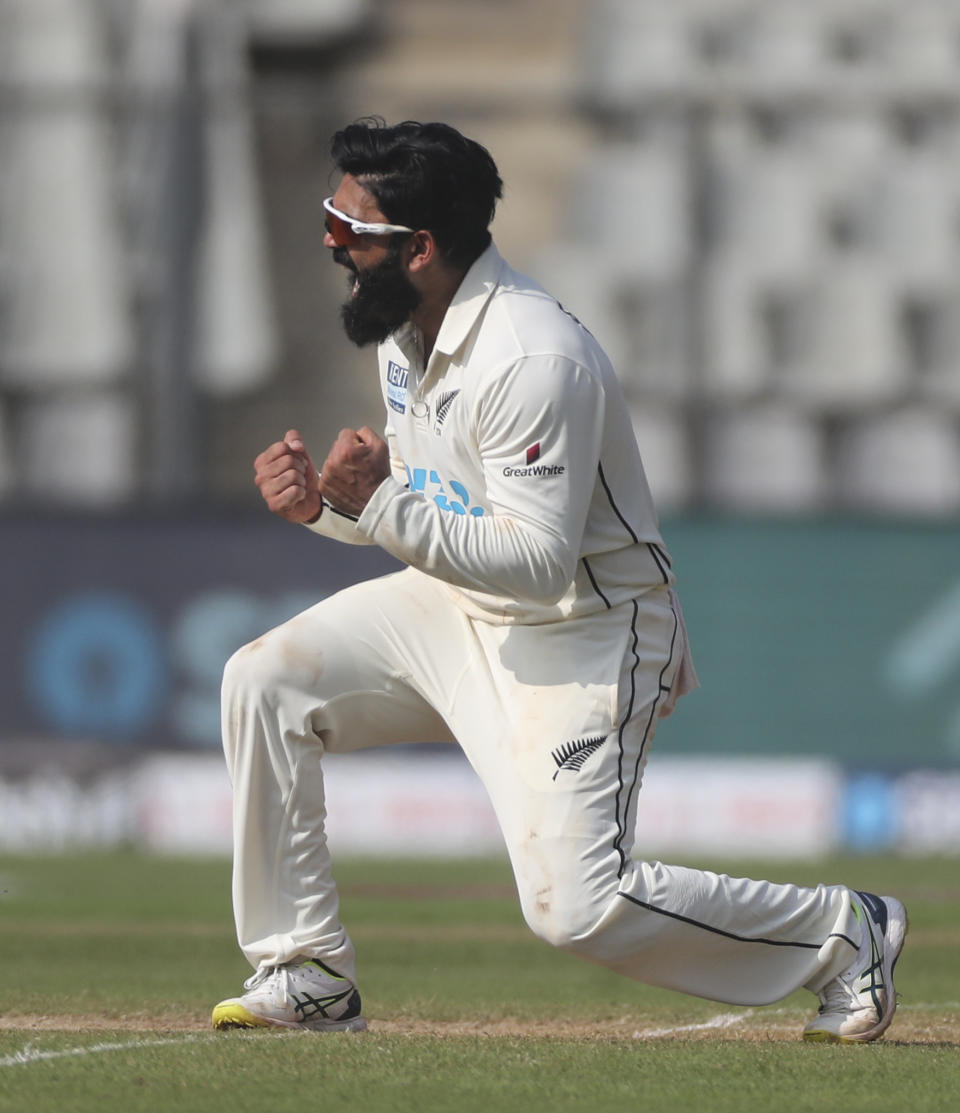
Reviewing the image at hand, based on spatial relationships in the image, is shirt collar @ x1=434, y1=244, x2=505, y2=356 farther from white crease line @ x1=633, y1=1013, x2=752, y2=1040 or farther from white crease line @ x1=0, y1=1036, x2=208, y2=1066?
white crease line @ x1=633, y1=1013, x2=752, y2=1040

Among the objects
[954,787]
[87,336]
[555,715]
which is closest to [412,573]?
[555,715]

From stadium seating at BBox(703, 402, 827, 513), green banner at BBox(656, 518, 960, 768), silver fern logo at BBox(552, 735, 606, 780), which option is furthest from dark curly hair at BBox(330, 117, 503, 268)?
stadium seating at BBox(703, 402, 827, 513)

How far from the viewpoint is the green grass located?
15.1ft

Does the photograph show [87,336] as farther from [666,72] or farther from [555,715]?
[555,715]

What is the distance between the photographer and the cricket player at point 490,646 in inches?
206

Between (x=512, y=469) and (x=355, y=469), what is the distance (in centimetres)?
41

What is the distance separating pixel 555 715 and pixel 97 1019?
72.3 inches

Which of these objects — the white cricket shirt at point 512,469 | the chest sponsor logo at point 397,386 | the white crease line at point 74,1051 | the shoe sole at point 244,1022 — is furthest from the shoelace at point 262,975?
the chest sponsor logo at point 397,386

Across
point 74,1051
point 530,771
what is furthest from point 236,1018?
point 530,771

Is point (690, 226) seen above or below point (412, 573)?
below

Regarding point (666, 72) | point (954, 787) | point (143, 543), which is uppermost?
point (666, 72)

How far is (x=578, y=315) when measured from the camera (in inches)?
737

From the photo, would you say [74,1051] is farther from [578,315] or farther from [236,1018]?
[578,315]

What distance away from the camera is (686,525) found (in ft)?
53.2
